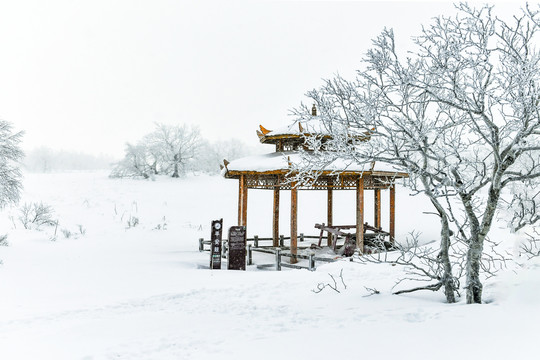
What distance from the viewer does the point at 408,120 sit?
5.74 m

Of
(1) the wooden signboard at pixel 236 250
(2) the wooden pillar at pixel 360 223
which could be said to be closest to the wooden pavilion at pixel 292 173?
(2) the wooden pillar at pixel 360 223

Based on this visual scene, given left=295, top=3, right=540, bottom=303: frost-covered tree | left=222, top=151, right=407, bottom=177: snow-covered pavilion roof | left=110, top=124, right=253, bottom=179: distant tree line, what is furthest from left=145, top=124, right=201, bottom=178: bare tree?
left=295, top=3, right=540, bottom=303: frost-covered tree

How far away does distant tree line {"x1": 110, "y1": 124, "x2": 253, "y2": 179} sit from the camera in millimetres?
41781

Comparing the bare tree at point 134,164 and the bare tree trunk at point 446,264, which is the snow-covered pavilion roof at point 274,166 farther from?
the bare tree at point 134,164

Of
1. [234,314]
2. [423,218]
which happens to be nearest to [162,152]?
[423,218]

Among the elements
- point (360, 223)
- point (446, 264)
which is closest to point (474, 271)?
point (446, 264)

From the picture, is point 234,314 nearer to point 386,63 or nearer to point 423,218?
point 386,63

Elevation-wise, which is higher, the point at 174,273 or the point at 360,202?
the point at 360,202

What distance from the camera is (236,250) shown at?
1296 cm

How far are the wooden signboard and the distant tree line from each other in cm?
3031

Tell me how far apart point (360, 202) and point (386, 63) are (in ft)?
29.1

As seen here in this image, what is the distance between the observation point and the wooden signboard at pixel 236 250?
12.9 meters

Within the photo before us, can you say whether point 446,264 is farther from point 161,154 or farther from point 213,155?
point 213,155

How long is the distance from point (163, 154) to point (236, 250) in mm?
32368
